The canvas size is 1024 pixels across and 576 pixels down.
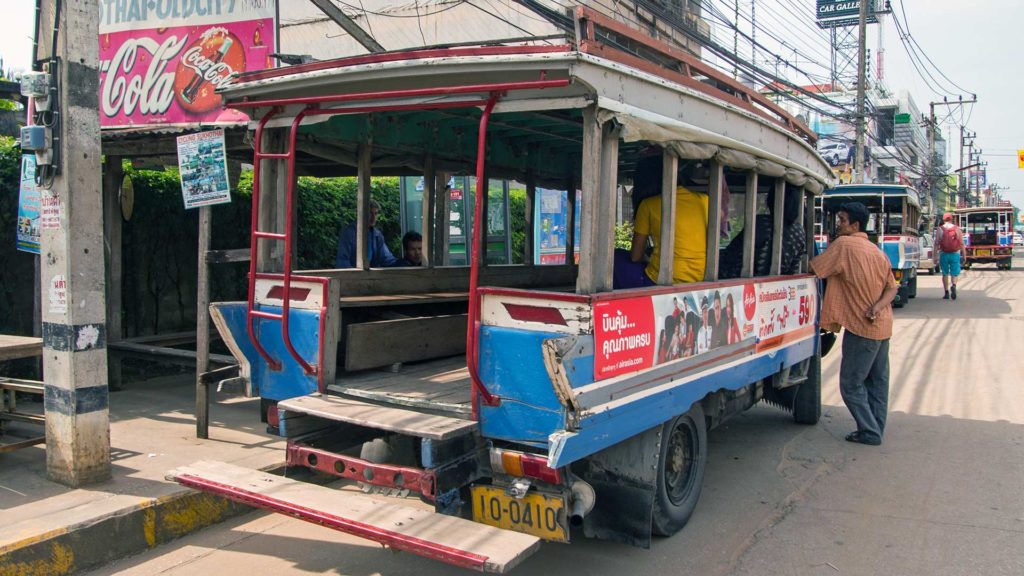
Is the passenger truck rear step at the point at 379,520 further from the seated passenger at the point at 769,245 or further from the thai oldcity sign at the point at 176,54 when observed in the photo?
the seated passenger at the point at 769,245

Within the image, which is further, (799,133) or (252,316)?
(799,133)

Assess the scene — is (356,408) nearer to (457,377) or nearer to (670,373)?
(457,377)

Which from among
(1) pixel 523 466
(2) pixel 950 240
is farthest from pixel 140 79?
(2) pixel 950 240

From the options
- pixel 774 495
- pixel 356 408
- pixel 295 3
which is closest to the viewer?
pixel 356 408

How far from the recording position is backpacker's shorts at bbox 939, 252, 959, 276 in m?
18.8

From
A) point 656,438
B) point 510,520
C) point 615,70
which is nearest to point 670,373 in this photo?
point 656,438

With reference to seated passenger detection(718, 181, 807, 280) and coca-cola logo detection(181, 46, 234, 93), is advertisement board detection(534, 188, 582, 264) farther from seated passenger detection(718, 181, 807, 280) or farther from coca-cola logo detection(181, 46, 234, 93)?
coca-cola logo detection(181, 46, 234, 93)

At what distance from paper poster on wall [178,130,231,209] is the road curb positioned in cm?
218

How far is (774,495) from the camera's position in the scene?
5234 mm

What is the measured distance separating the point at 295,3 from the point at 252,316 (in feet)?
66.0

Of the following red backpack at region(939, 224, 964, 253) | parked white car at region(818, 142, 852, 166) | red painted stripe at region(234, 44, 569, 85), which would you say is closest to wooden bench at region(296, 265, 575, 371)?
red painted stripe at region(234, 44, 569, 85)

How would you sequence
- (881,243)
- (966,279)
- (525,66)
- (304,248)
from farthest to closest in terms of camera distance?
1. (966,279)
2. (881,243)
3. (304,248)
4. (525,66)

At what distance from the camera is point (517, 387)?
3506mm

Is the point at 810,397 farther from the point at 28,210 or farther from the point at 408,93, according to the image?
the point at 28,210
